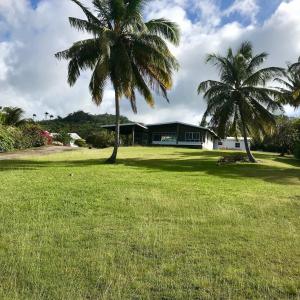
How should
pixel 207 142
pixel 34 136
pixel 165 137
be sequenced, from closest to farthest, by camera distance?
pixel 34 136
pixel 165 137
pixel 207 142

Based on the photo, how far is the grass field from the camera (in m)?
6.12

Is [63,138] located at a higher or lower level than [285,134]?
lower

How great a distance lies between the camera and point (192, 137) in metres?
53.7

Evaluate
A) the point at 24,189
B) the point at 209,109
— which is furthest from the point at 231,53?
the point at 24,189

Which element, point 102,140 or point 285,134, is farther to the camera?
point 102,140

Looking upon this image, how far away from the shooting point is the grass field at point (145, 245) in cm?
612

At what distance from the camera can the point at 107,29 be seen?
23031 millimetres

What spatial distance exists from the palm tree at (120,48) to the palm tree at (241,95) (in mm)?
6316

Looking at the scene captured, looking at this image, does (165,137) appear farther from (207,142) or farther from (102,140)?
(102,140)

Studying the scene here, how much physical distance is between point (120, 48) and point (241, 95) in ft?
32.6

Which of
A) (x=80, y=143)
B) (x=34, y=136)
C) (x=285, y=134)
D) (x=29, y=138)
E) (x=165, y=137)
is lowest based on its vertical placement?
(x=80, y=143)

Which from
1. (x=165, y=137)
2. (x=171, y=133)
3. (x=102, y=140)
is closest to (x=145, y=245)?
(x=102, y=140)

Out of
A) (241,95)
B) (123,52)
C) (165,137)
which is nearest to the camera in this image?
(123,52)

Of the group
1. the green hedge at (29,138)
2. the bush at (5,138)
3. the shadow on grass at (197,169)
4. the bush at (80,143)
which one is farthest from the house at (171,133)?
the bush at (5,138)
